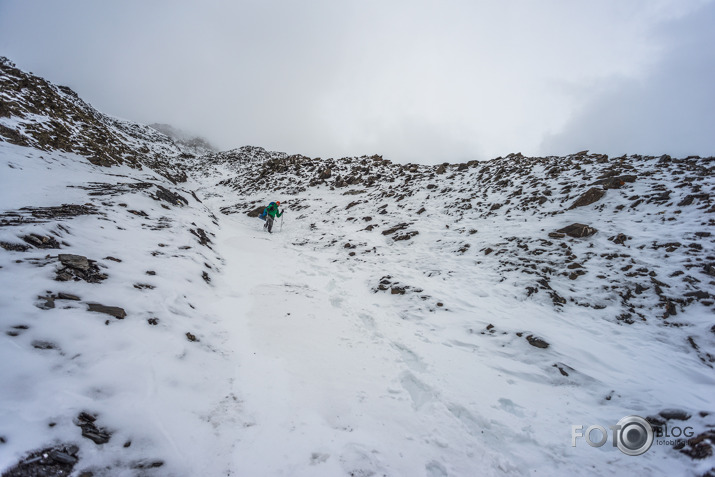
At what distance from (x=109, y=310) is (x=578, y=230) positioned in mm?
14182

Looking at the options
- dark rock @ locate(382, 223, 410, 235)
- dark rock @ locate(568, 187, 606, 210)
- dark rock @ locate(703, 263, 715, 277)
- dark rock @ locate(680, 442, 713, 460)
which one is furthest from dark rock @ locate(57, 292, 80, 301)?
dark rock @ locate(568, 187, 606, 210)

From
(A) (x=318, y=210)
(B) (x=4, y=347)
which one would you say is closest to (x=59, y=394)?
(B) (x=4, y=347)

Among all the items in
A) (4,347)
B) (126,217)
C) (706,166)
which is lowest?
(4,347)

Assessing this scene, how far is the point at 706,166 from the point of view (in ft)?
44.1

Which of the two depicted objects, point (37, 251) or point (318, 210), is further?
point (318, 210)

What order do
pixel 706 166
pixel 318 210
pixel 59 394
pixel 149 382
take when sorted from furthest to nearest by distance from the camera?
pixel 318 210, pixel 706 166, pixel 149 382, pixel 59 394

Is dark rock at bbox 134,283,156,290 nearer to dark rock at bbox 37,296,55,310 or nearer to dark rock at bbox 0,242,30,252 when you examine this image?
dark rock at bbox 37,296,55,310

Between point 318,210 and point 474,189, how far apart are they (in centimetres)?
1177

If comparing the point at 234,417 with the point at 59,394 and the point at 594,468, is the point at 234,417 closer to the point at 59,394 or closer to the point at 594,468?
the point at 59,394

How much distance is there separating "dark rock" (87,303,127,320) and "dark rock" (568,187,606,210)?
16.3 m

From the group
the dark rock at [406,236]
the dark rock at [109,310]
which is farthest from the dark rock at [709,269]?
the dark rock at [109,310]

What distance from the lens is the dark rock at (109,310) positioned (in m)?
4.31

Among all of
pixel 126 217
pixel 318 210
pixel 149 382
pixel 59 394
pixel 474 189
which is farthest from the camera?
pixel 318 210

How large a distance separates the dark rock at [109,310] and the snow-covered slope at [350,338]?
0.03 m
